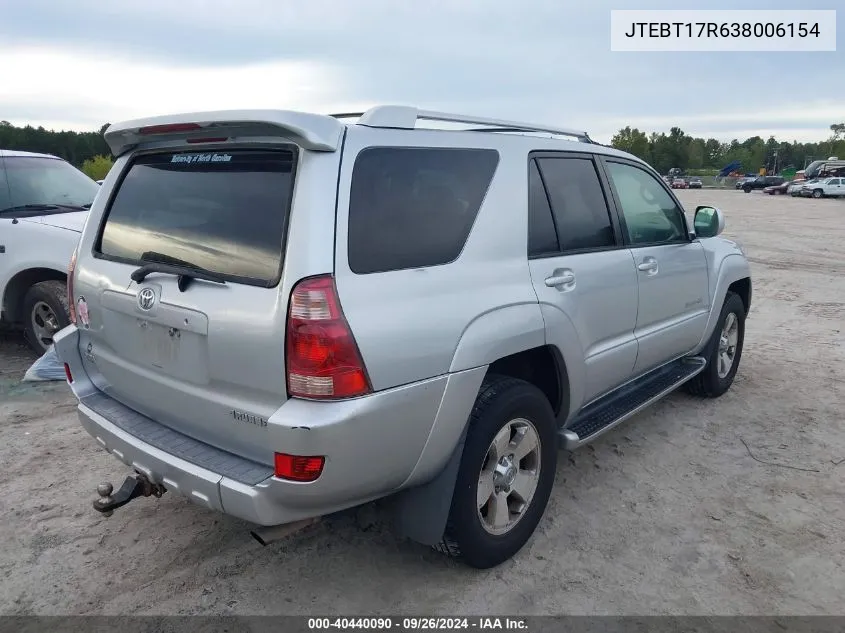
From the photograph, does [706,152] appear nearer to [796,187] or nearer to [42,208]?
[796,187]

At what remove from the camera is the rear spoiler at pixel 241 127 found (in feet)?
7.37

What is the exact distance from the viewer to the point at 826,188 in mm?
42406

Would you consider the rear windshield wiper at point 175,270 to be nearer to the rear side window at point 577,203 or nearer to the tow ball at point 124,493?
the tow ball at point 124,493

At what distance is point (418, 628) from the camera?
2.60m

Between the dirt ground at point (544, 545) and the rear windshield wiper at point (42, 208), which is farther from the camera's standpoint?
the rear windshield wiper at point (42, 208)

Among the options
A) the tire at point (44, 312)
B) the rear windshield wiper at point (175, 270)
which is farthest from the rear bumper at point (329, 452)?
the tire at point (44, 312)

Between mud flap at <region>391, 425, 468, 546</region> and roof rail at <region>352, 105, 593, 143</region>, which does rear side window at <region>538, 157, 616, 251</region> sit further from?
→ mud flap at <region>391, 425, 468, 546</region>

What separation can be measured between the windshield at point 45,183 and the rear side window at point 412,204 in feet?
14.6

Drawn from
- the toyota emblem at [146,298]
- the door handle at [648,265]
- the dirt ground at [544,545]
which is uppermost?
the toyota emblem at [146,298]

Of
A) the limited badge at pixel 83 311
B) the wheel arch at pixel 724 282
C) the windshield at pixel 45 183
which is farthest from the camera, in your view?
the windshield at pixel 45 183

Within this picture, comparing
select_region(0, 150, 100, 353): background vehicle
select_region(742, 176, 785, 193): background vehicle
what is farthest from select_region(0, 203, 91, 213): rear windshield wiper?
select_region(742, 176, 785, 193): background vehicle

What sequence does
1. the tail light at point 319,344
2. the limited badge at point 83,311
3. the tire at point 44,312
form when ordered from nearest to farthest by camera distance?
the tail light at point 319,344
the limited badge at point 83,311
the tire at point 44,312

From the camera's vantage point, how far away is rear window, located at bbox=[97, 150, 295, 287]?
7.73ft

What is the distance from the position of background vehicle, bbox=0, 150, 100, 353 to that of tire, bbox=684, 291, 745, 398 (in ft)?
16.9
